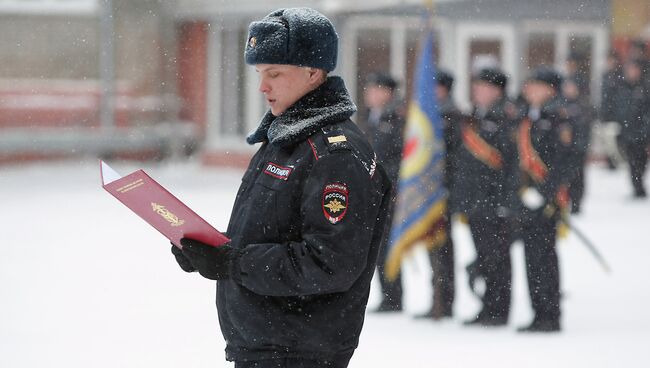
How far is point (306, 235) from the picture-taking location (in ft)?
8.72

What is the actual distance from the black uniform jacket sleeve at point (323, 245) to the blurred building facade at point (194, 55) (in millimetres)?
13141

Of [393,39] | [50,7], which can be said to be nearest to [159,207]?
[393,39]

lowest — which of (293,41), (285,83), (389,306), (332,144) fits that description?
(389,306)

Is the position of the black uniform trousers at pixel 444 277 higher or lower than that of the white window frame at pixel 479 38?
lower

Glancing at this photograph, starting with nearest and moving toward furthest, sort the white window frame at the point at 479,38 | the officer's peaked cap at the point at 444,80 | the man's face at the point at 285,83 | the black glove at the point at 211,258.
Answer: the black glove at the point at 211,258 < the man's face at the point at 285,83 < the officer's peaked cap at the point at 444,80 < the white window frame at the point at 479,38

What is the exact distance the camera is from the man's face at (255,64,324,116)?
285cm

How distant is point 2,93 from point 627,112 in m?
11.3

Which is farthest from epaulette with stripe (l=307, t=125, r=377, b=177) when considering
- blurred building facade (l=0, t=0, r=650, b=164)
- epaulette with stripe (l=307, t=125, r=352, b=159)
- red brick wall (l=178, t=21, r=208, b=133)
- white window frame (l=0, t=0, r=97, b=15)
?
white window frame (l=0, t=0, r=97, b=15)

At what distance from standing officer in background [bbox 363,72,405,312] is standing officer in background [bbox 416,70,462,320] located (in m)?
0.27

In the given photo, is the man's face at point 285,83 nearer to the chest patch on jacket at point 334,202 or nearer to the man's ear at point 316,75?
the man's ear at point 316,75

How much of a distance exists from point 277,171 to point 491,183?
469cm

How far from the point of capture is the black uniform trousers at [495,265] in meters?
7.38

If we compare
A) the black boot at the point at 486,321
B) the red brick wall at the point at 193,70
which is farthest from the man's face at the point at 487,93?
the red brick wall at the point at 193,70

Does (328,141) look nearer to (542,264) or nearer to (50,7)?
(542,264)
